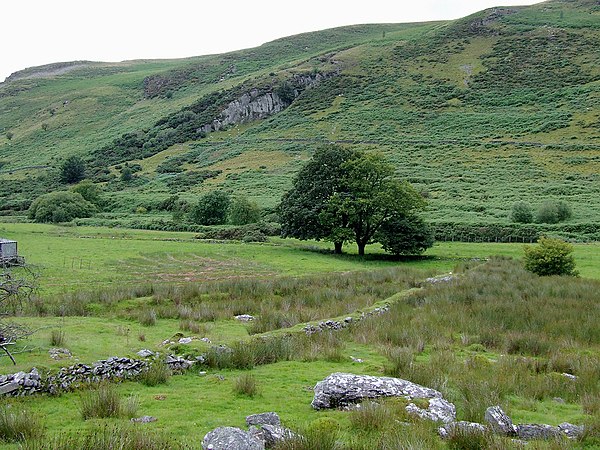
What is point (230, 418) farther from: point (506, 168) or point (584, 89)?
point (584, 89)

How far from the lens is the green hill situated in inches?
3063

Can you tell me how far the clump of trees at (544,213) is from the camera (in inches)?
1976

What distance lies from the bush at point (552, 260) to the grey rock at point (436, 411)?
20901mm

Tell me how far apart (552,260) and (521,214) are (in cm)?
2513

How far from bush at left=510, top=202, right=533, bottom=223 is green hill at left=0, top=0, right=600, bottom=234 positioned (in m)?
1.36

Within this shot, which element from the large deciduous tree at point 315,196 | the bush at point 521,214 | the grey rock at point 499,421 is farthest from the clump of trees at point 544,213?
the grey rock at point 499,421

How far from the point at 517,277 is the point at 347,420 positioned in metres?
20.0

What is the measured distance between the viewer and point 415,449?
6.30 metres

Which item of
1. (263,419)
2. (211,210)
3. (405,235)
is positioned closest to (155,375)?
(263,419)

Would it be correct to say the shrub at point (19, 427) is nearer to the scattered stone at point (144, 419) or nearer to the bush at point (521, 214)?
the scattered stone at point (144, 419)

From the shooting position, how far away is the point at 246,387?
9.45m

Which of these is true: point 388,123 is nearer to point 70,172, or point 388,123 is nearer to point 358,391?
point 70,172

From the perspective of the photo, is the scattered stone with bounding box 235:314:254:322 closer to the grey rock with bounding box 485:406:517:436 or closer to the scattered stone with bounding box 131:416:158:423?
the scattered stone with bounding box 131:416:158:423

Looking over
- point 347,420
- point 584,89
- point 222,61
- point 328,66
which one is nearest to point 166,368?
point 347,420
